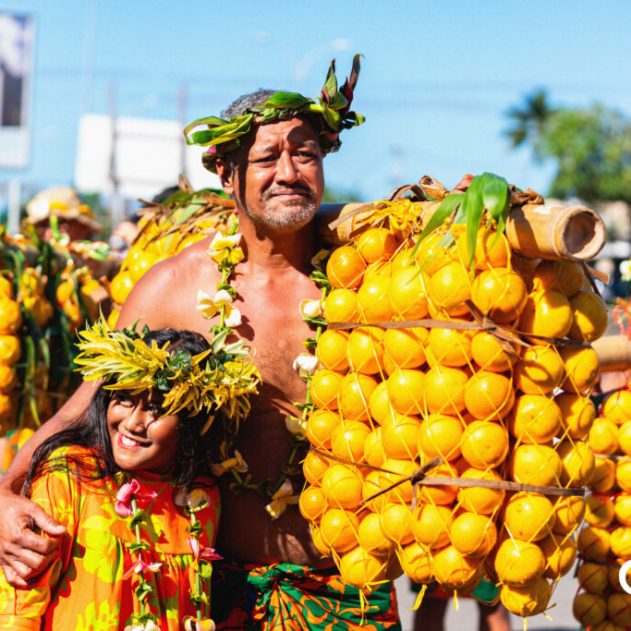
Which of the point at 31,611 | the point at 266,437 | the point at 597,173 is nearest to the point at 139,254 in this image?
the point at 266,437

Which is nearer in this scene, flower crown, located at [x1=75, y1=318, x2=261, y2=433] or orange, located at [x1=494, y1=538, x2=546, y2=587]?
orange, located at [x1=494, y1=538, x2=546, y2=587]

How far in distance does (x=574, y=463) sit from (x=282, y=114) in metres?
1.48

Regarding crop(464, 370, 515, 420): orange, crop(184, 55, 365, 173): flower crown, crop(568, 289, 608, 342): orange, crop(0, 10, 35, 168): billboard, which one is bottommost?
crop(0, 10, 35, 168): billboard

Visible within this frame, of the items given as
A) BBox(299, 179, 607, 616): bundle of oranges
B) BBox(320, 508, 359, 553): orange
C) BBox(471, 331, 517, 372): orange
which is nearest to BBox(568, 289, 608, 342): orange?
BBox(299, 179, 607, 616): bundle of oranges

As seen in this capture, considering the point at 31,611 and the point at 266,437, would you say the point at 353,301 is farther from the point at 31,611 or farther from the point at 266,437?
the point at 31,611

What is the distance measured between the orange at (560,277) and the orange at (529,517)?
0.53 m

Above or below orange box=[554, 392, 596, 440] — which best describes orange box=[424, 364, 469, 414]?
above

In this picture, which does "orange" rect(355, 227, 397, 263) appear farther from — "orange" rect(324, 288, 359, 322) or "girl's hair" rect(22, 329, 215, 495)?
"girl's hair" rect(22, 329, 215, 495)

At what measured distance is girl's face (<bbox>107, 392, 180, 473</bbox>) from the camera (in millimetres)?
3230

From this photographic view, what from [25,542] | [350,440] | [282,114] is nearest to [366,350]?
[350,440]

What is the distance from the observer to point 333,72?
12.0 ft

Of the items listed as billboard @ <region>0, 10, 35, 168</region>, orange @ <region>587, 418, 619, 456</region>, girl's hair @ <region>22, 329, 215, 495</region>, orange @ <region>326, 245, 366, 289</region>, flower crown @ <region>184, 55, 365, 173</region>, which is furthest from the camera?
billboard @ <region>0, 10, 35, 168</region>

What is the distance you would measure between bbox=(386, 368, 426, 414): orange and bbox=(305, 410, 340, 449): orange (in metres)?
0.35

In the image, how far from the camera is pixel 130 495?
3.25 m
